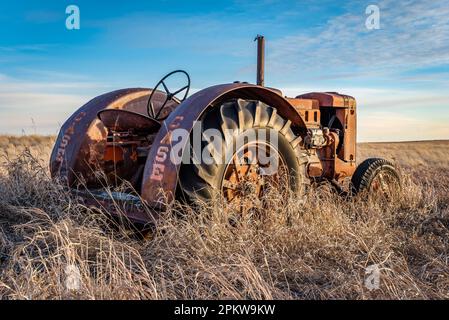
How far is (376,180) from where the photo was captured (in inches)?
251

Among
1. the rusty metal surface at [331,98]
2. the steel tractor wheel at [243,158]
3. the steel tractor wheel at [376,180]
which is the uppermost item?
the rusty metal surface at [331,98]

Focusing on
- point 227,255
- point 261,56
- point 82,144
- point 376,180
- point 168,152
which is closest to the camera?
point 227,255

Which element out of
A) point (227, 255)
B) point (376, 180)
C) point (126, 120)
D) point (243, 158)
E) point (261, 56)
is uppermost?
point (261, 56)

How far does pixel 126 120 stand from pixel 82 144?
803mm

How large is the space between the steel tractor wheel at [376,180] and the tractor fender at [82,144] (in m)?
3.26

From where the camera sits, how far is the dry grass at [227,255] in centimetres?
286

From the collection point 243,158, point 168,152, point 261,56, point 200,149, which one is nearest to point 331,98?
point 261,56

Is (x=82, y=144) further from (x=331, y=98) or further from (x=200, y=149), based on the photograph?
(x=331, y=98)

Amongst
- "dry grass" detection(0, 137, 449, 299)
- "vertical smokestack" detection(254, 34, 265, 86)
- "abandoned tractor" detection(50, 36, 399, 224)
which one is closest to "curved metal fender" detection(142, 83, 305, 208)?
"abandoned tractor" detection(50, 36, 399, 224)

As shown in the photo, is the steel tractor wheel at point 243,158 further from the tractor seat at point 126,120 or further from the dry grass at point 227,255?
the tractor seat at point 126,120

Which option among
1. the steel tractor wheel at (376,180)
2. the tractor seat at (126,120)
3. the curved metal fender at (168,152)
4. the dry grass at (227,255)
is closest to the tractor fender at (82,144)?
the dry grass at (227,255)

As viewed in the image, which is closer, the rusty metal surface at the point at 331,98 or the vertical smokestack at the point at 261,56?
the rusty metal surface at the point at 331,98

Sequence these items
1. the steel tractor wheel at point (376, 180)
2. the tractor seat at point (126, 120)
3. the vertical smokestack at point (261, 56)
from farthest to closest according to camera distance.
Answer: the vertical smokestack at point (261, 56)
the steel tractor wheel at point (376, 180)
the tractor seat at point (126, 120)

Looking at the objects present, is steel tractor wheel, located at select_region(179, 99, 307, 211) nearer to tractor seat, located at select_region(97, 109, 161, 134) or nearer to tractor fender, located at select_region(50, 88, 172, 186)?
tractor seat, located at select_region(97, 109, 161, 134)
